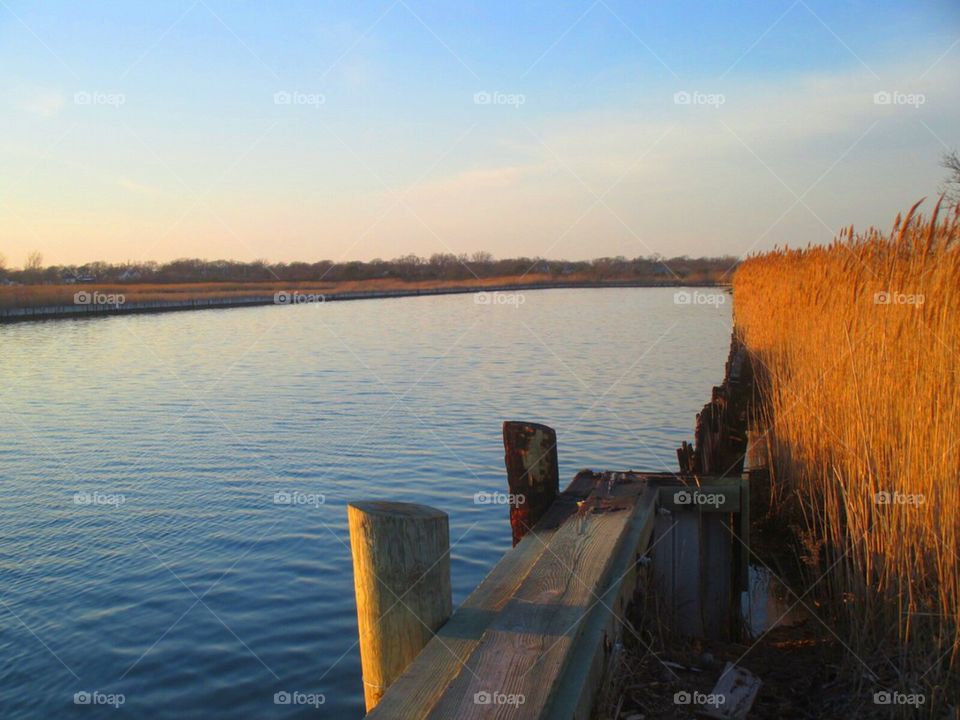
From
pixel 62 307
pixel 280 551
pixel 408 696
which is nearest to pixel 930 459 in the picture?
pixel 408 696

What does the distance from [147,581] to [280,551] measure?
122cm

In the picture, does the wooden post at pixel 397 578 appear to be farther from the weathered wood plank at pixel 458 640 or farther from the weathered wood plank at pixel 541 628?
the weathered wood plank at pixel 541 628

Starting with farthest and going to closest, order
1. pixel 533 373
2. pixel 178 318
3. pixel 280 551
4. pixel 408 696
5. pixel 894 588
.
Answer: pixel 178 318 → pixel 533 373 → pixel 280 551 → pixel 894 588 → pixel 408 696

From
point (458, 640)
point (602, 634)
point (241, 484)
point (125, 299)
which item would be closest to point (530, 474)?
point (602, 634)

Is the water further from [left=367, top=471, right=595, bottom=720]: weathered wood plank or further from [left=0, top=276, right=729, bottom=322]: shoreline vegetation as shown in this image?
Result: [left=0, top=276, right=729, bottom=322]: shoreline vegetation

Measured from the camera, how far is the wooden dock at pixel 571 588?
3127mm

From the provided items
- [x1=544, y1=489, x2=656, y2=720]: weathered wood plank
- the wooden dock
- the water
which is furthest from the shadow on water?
the water

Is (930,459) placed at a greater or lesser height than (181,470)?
greater

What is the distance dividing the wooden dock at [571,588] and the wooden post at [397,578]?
0.10ft

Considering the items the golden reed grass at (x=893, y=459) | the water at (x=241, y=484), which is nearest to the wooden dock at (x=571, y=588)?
the golden reed grass at (x=893, y=459)

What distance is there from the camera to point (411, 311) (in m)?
56.4

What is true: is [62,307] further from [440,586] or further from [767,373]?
[440,586]

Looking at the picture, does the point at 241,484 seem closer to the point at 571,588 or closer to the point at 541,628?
the point at 571,588

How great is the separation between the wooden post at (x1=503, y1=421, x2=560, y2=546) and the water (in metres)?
1.66
